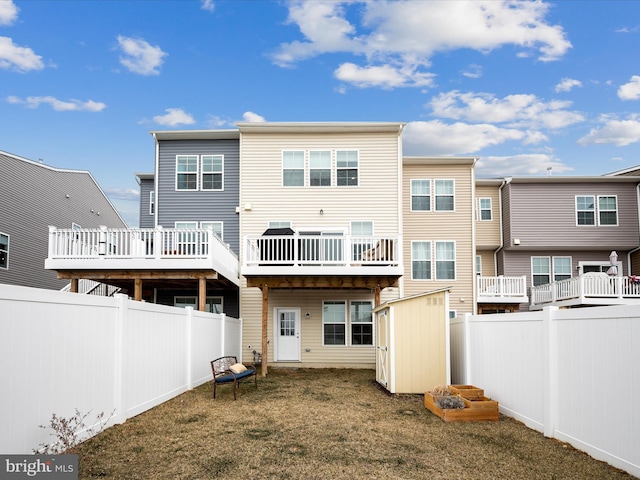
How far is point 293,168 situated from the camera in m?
18.2

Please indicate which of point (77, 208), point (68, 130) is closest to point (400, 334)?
point (77, 208)

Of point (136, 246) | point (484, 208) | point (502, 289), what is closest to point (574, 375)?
point (136, 246)

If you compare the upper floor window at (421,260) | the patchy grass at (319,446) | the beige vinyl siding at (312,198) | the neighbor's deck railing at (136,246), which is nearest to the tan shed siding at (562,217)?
the upper floor window at (421,260)

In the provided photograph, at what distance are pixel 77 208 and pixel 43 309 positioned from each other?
68.2ft

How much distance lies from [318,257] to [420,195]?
278 inches

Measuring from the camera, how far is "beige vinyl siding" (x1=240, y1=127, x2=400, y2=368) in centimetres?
1786

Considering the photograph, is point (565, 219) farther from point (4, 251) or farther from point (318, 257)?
point (4, 251)

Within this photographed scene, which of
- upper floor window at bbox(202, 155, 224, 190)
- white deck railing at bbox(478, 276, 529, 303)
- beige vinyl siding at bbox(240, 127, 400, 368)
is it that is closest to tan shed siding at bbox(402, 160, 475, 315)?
white deck railing at bbox(478, 276, 529, 303)

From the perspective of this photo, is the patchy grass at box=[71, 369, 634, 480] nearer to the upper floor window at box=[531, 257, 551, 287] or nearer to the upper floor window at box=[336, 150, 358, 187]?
the upper floor window at box=[336, 150, 358, 187]

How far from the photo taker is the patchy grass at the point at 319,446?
5305 millimetres

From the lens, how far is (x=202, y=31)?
18.7 m

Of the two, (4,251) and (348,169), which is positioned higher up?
(348,169)

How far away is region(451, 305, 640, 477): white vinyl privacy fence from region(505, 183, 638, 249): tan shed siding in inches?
542

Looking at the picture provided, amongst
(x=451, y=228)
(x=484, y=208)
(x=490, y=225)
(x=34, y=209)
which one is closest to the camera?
(x=451, y=228)
